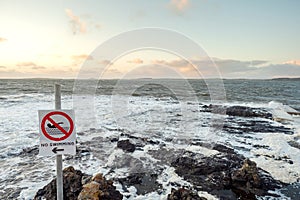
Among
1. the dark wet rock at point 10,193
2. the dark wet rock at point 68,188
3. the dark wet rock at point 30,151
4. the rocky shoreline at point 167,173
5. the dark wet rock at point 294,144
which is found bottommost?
the dark wet rock at point 10,193

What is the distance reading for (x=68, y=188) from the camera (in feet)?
15.0

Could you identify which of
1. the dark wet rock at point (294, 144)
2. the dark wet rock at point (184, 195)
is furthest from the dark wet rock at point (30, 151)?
the dark wet rock at point (294, 144)

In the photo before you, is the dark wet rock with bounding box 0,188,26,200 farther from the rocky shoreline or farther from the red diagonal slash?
the red diagonal slash

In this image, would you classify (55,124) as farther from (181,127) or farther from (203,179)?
(181,127)

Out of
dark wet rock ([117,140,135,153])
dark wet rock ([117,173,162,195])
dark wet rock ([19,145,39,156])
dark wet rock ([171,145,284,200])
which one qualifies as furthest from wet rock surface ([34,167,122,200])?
dark wet rock ([19,145,39,156])

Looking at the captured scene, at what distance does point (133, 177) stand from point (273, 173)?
400 cm

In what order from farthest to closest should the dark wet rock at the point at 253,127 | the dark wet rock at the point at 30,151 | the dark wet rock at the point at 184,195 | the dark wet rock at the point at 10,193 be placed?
the dark wet rock at the point at 253,127, the dark wet rock at the point at 30,151, the dark wet rock at the point at 10,193, the dark wet rock at the point at 184,195

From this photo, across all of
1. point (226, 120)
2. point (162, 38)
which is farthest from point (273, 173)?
point (226, 120)

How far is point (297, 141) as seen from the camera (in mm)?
9344

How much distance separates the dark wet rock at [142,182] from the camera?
5277 mm

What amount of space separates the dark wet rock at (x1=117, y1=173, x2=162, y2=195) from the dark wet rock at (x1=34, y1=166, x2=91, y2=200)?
121 cm

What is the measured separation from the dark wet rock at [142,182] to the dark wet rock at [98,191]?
29.0 inches

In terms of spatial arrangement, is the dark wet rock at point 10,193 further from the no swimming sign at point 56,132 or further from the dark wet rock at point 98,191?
the no swimming sign at point 56,132

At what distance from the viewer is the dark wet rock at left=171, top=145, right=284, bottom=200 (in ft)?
16.9
